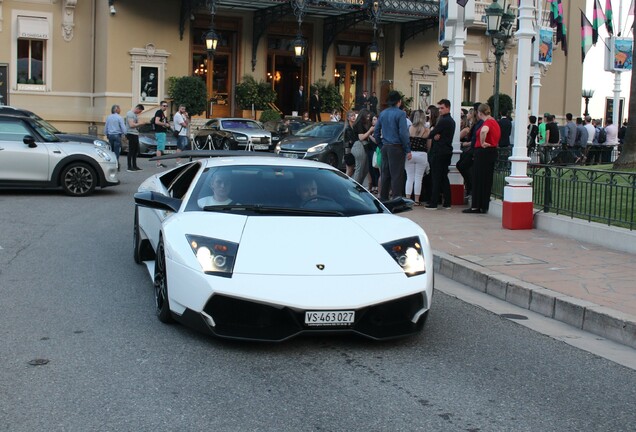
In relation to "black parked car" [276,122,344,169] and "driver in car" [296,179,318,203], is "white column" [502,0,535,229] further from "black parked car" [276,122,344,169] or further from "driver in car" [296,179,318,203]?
"black parked car" [276,122,344,169]

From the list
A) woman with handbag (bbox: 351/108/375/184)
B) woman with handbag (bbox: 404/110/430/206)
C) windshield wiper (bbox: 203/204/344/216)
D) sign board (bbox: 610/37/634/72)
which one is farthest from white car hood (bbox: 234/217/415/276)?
sign board (bbox: 610/37/634/72)

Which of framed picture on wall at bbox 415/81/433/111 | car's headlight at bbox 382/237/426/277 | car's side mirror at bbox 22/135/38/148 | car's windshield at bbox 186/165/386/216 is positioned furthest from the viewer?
framed picture on wall at bbox 415/81/433/111

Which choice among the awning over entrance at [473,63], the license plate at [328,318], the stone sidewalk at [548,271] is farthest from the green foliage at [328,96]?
the license plate at [328,318]

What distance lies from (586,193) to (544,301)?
3840 mm

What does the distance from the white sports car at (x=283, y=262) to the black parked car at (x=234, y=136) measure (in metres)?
21.6

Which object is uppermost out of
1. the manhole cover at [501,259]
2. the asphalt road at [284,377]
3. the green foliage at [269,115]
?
the green foliage at [269,115]

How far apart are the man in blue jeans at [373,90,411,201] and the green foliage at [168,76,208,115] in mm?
21821

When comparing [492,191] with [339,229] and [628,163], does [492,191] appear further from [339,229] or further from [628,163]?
[339,229]

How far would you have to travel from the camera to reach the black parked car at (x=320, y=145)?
2209 centimetres

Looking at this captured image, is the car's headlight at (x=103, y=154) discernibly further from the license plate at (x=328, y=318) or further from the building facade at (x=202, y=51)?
the building facade at (x=202, y=51)

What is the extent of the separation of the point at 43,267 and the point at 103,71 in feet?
90.2

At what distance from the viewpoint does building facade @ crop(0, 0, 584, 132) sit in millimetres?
35250

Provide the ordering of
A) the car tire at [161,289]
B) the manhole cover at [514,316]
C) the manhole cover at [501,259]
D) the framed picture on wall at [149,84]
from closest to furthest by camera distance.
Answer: the car tire at [161,289] → the manhole cover at [514,316] → the manhole cover at [501,259] → the framed picture on wall at [149,84]

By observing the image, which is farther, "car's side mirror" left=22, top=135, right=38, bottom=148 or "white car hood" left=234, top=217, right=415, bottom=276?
"car's side mirror" left=22, top=135, right=38, bottom=148
